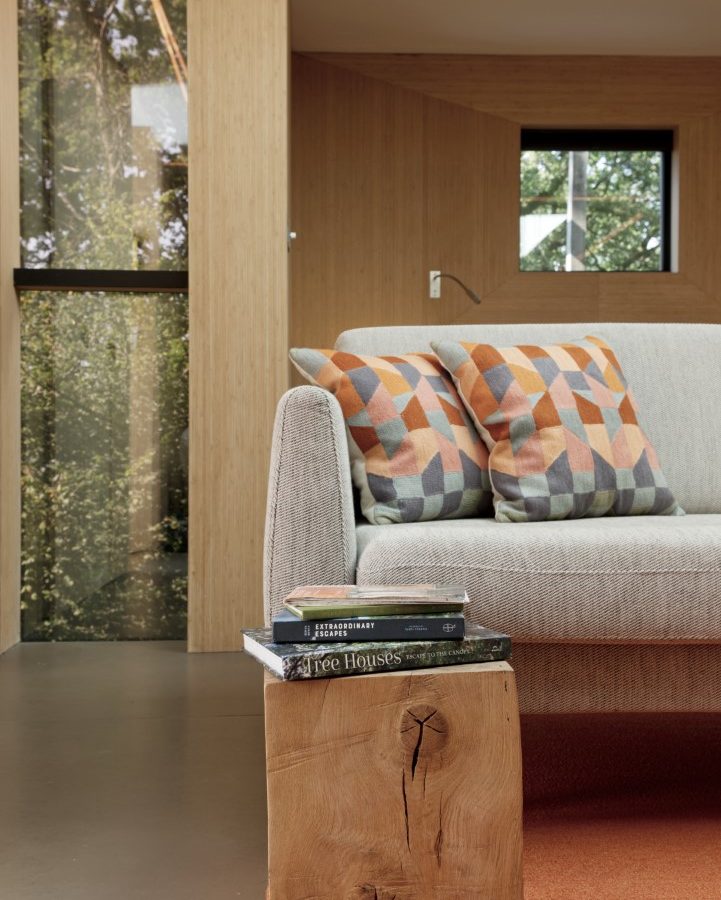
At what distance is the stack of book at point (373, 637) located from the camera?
112cm

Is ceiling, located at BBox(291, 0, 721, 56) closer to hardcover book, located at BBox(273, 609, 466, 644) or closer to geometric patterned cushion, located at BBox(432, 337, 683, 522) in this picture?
geometric patterned cushion, located at BBox(432, 337, 683, 522)

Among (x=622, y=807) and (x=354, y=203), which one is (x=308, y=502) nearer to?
(x=622, y=807)

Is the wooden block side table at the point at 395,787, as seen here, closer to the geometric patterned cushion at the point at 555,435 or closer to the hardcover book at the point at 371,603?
the hardcover book at the point at 371,603

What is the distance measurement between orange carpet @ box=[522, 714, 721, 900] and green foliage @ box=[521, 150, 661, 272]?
3.47 metres

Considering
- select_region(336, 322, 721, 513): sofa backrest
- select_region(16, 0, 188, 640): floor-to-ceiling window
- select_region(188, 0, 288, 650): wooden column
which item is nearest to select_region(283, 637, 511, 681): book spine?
select_region(336, 322, 721, 513): sofa backrest

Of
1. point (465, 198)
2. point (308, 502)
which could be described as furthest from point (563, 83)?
point (308, 502)

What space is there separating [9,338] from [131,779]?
5.74 feet

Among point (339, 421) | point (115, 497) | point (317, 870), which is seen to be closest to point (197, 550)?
point (115, 497)

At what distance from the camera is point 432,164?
5.03 m

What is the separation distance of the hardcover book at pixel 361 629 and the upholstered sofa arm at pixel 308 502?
502 mm

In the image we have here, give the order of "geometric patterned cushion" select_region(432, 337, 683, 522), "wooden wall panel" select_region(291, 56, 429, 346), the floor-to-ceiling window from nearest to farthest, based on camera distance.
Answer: "geometric patterned cushion" select_region(432, 337, 683, 522), the floor-to-ceiling window, "wooden wall panel" select_region(291, 56, 429, 346)

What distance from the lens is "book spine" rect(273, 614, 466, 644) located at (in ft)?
3.75

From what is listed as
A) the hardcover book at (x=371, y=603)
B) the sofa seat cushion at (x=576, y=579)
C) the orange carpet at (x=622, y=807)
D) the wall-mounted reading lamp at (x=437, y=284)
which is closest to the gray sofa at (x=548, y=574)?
the sofa seat cushion at (x=576, y=579)

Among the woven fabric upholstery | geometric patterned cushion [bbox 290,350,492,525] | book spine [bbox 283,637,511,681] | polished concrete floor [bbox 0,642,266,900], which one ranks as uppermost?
geometric patterned cushion [bbox 290,350,492,525]
